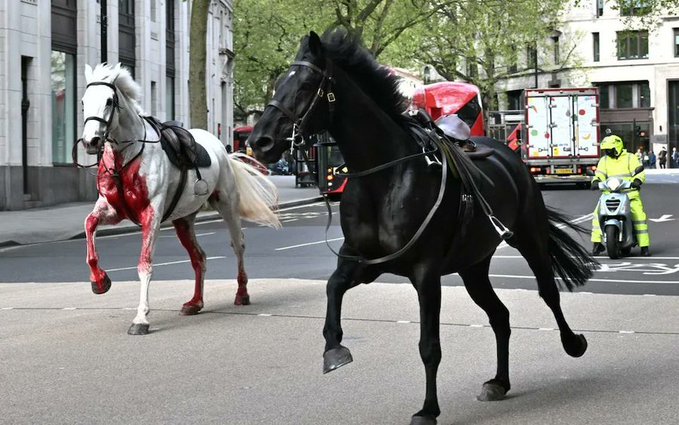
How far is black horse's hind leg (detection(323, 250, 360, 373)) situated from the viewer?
6.00 m

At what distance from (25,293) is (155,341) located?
4162 mm

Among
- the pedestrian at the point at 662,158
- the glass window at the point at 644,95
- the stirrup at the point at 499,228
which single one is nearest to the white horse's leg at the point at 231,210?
the stirrup at the point at 499,228

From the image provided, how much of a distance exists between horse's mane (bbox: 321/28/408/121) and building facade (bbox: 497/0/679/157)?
262 feet

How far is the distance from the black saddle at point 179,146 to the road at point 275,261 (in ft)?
10.5

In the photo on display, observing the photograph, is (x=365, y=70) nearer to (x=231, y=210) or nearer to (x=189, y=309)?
(x=189, y=309)

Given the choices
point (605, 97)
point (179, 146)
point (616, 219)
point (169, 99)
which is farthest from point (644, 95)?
point (179, 146)

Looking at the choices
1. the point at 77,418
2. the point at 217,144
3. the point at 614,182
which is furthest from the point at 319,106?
the point at 614,182

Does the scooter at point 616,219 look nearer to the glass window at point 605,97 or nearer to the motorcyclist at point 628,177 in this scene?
the motorcyclist at point 628,177

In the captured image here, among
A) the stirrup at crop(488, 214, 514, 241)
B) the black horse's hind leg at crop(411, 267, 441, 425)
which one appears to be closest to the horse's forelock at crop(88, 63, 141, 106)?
the stirrup at crop(488, 214, 514, 241)

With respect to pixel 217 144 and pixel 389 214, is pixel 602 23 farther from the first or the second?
pixel 389 214

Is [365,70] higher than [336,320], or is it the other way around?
[365,70]

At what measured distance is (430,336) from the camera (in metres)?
6.11

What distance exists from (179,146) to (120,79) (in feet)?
3.54

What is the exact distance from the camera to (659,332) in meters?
9.38
